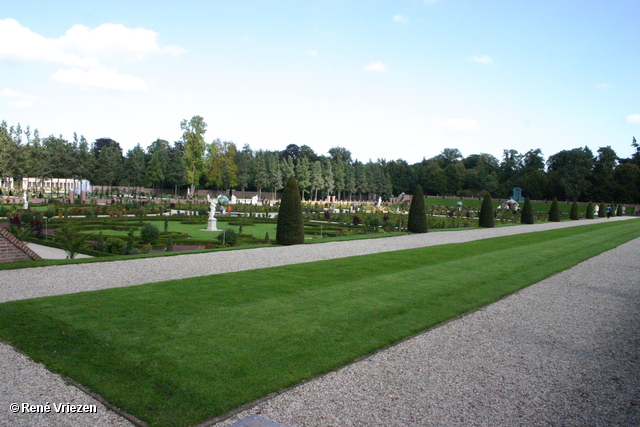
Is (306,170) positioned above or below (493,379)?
above

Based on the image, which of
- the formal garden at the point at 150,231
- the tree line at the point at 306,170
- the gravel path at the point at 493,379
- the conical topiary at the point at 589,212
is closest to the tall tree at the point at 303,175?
the tree line at the point at 306,170

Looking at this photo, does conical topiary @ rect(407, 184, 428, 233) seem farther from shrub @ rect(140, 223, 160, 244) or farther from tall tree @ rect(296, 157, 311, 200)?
tall tree @ rect(296, 157, 311, 200)

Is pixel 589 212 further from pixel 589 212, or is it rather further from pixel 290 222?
pixel 290 222

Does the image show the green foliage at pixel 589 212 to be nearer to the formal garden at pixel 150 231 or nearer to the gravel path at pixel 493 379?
the formal garden at pixel 150 231

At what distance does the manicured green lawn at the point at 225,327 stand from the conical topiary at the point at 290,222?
5.04 m

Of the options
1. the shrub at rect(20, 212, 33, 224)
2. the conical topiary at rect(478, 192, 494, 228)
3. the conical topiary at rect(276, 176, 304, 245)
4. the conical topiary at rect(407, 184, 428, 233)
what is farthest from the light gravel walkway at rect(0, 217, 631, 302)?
the conical topiary at rect(478, 192, 494, 228)

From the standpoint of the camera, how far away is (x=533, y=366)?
514cm

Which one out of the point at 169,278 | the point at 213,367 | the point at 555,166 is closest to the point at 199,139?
the point at 169,278

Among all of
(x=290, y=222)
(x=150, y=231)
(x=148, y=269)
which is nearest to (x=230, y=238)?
(x=290, y=222)

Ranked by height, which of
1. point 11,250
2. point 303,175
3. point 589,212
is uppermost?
point 303,175

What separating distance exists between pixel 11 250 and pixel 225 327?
6629 millimetres

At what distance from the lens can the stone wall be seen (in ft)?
31.8

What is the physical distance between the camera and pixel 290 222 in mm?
15711

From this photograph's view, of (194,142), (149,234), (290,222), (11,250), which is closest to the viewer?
(11,250)
